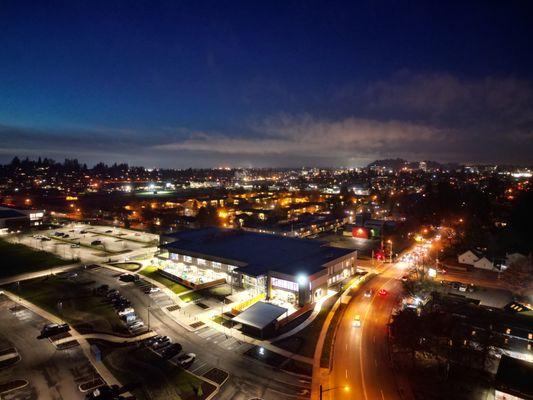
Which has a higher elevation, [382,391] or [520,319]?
[520,319]

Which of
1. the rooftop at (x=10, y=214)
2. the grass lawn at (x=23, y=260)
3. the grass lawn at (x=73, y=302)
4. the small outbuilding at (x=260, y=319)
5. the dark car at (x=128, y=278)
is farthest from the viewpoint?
the rooftop at (x=10, y=214)

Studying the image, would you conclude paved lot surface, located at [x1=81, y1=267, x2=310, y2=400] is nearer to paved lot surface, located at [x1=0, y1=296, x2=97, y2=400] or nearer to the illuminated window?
paved lot surface, located at [x1=0, y1=296, x2=97, y2=400]

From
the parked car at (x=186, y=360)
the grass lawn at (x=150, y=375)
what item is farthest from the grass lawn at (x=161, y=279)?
the parked car at (x=186, y=360)

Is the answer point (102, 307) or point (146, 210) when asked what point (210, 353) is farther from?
point (146, 210)

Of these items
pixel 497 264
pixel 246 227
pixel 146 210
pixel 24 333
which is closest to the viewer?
pixel 24 333

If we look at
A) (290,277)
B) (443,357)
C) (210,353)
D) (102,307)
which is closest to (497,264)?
(443,357)

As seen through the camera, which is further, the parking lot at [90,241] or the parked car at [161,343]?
the parking lot at [90,241]

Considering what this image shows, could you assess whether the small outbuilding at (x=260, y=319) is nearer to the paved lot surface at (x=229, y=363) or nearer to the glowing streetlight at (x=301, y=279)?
the paved lot surface at (x=229, y=363)
